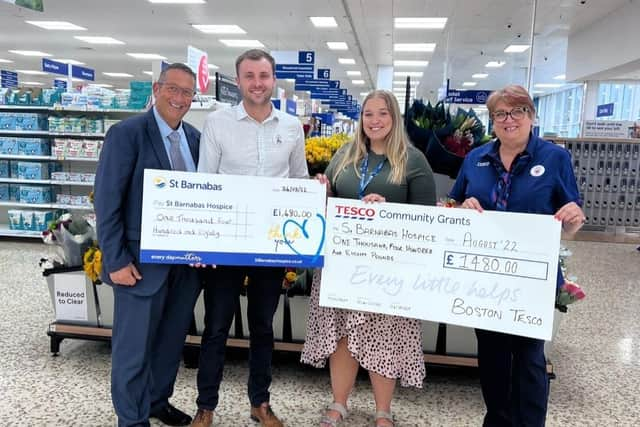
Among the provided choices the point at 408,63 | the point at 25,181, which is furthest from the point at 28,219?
the point at 408,63

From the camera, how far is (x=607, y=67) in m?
10.1

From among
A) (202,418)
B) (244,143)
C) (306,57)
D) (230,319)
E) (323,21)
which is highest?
(323,21)

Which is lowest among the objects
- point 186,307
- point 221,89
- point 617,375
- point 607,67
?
point 617,375

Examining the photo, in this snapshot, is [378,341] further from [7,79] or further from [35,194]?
[7,79]

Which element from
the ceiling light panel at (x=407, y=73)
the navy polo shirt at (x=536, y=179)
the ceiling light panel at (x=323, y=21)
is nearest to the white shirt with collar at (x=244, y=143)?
the navy polo shirt at (x=536, y=179)

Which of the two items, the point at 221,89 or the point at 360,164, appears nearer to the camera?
the point at 360,164

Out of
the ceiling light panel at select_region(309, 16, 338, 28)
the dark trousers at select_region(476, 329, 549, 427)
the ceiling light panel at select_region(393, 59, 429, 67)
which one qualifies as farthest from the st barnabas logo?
the ceiling light panel at select_region(393, 59, 429, 67)

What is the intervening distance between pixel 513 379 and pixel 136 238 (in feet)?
5.27

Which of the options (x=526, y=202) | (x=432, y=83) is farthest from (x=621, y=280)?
(x=432, y=83)

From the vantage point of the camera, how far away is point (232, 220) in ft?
6.65

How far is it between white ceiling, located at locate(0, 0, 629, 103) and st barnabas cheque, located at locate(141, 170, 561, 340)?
7841 mm

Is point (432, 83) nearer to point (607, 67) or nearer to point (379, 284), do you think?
point (607, 67)

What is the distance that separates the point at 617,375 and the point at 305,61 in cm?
1013

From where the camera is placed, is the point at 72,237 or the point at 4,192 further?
the point at 4,192
